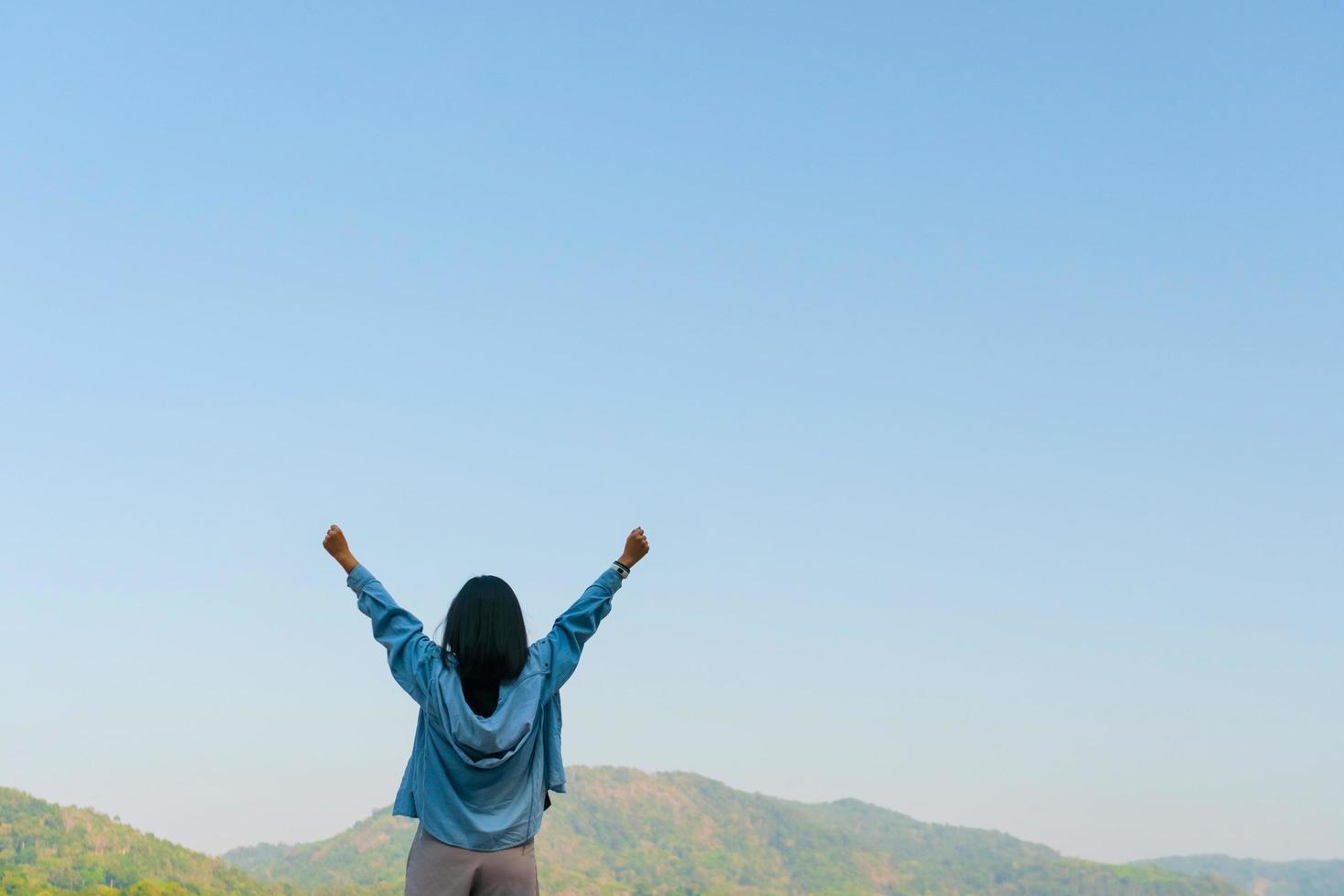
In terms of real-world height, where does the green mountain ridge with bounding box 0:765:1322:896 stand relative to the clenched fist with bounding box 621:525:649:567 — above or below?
above

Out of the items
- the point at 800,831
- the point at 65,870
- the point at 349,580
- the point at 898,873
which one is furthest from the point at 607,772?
the point at 349,580

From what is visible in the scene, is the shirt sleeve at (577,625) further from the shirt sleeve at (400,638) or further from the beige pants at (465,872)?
the beige pants at (465,872)

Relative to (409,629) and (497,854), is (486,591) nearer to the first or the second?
(409,629)

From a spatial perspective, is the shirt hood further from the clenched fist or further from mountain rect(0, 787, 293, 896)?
mountain rect(0, 787, 293, 896)

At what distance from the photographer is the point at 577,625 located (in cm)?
503

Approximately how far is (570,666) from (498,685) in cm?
29

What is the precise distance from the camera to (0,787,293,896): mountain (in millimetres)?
81875

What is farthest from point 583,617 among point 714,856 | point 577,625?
point 714,856

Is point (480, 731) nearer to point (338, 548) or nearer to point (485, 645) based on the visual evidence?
point (485, 645)

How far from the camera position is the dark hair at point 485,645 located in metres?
4.78

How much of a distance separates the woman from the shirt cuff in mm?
42

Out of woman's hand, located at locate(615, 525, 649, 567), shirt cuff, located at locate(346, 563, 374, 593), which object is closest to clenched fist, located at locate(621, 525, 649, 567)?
woman's hand, located at locate(615, 525, 649, 567)

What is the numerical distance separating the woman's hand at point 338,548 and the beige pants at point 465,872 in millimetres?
1080

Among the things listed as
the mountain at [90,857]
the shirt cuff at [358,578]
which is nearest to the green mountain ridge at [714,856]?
the mountain at [90,857]
